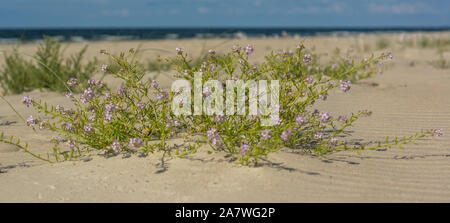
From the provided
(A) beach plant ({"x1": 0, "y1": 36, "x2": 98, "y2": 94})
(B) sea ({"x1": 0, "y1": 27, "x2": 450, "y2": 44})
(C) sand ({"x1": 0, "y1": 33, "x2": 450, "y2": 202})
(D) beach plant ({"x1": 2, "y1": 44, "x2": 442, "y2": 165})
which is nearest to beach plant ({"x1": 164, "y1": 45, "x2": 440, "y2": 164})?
(D) beach plant ({"x1": 2, "y1": 44, "x2": 442, "y2": 165})

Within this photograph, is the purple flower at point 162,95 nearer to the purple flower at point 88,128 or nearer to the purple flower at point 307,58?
the purple flower at point 88,128

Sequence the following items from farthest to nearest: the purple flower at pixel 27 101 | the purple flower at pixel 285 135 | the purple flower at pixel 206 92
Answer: the purple flower at pixel 27 101, the purple flower at pixel 206 92, the purple flower at pixel 285 135

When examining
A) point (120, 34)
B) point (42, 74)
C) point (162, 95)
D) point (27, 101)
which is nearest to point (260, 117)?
point (162, 95)

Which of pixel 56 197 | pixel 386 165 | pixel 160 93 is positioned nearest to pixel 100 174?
pixel 56 197

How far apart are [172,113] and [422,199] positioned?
184 cm

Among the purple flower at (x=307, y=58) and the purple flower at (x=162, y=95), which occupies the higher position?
the purple flower at (x=307, y=58)

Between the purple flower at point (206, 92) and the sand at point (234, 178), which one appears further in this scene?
the purple flower at point (206, 92)

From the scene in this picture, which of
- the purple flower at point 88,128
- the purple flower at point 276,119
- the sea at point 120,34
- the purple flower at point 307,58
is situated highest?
the sea at point 120,34

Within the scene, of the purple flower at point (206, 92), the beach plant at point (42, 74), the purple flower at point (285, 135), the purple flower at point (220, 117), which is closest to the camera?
the purple flower at point (285, 135)

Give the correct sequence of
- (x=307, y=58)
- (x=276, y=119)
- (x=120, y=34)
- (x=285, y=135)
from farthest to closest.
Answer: (x=120, y=34)
(x=307, y=58)
(x=276, y=119)
(x=285, y=135)

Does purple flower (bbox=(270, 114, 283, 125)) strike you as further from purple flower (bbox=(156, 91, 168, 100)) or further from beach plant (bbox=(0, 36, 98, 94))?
beach plant (bbox=(0, 36, 98, 94))
